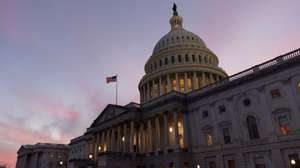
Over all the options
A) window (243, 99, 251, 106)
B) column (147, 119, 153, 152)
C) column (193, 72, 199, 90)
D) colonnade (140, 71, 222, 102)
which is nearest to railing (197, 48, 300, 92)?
window (243, 99, 251, 106)

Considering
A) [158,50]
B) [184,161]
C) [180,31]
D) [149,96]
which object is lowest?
[184,161]

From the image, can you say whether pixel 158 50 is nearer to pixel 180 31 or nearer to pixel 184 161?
pixel 180 31

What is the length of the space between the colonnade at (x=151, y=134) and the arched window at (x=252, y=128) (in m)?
11.2

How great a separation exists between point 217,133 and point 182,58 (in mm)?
37144

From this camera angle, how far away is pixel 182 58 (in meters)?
70.6

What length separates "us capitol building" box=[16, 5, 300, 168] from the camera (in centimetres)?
3006

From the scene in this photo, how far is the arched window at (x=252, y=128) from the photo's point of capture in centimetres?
3266

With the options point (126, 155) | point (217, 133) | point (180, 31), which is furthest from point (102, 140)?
point (180, 31)

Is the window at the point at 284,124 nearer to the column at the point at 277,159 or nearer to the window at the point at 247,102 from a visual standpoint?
the column at the point at 277,159

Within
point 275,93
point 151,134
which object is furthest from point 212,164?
point 275,93

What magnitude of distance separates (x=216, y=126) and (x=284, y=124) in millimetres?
10316

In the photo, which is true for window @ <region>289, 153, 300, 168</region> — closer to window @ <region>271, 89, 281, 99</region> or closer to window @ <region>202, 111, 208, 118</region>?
window @ <region>271, 89, 281, 99</region>

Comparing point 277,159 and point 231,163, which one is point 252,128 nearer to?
point 277,159

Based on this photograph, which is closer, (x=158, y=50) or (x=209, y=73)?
(x=209, y=73)
